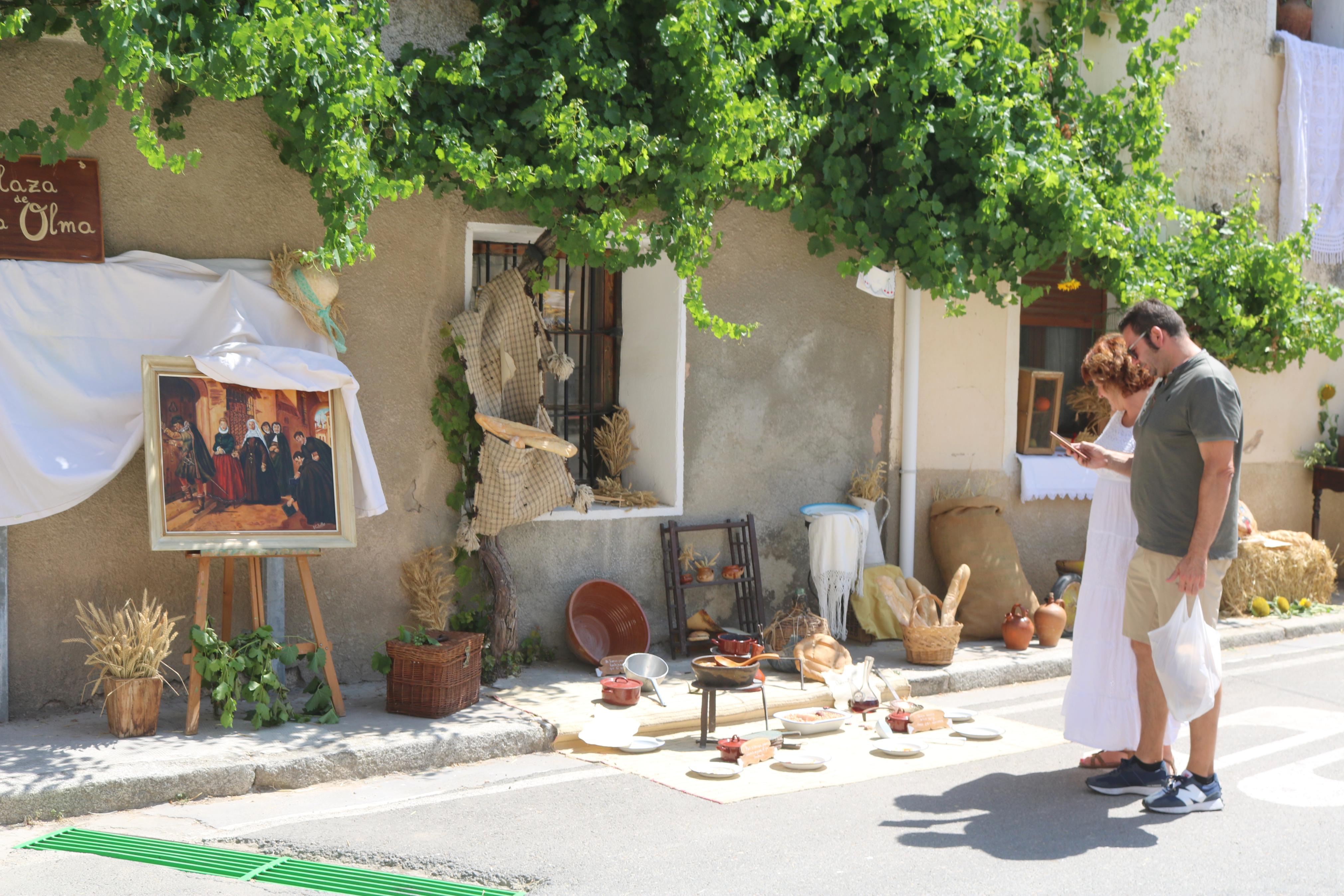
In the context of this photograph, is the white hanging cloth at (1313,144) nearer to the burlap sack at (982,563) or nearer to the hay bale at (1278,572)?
the hay bale at (1278,572)

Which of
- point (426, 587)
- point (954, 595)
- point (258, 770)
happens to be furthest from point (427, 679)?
point (954, 595)

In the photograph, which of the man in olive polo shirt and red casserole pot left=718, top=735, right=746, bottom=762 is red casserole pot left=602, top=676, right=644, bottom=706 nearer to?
red casserole pot left=718, top=735, right=746, bottom=762

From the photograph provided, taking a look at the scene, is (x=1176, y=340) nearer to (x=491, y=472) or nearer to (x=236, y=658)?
(x=491, y=472)

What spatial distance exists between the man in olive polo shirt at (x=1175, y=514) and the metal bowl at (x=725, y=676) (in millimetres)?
Answer: 1643

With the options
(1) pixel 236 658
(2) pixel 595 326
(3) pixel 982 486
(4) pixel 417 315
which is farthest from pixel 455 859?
(3) pixel 982 486

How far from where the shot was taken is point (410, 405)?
6895 mm

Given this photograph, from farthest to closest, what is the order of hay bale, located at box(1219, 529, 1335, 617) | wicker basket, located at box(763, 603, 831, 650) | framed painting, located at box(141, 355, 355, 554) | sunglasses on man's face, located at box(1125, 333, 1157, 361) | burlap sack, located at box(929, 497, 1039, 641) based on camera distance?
hay bale, located at box(1219, 529, 1335, 617), burlap sack, located at box(929, 497, 1039, 641), wicker basket, located at box(763, 603, 831, 650), framed painting, located at box(141, 355, 355, 554), sunglasses on man's face, located at box(1125, 333, 1157, 361)

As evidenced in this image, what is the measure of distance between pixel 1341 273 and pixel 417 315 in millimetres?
9586

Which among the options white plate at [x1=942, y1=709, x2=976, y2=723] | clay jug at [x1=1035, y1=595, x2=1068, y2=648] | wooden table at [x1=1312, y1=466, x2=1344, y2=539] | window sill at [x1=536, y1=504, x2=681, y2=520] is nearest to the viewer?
white plate at [x1=942, y1=709, x2=976, y2=723]

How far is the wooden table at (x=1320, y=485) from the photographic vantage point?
11.5 meters

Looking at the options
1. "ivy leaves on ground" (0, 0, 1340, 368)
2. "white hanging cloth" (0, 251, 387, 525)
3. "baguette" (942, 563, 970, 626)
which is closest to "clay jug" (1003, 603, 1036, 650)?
"baguette" (942, 563, 970, 626)

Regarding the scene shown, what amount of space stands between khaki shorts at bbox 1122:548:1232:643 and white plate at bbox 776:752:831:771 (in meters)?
1.52

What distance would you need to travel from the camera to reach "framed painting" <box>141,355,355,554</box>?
5633 millimetres

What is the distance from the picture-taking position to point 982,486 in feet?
30.6
